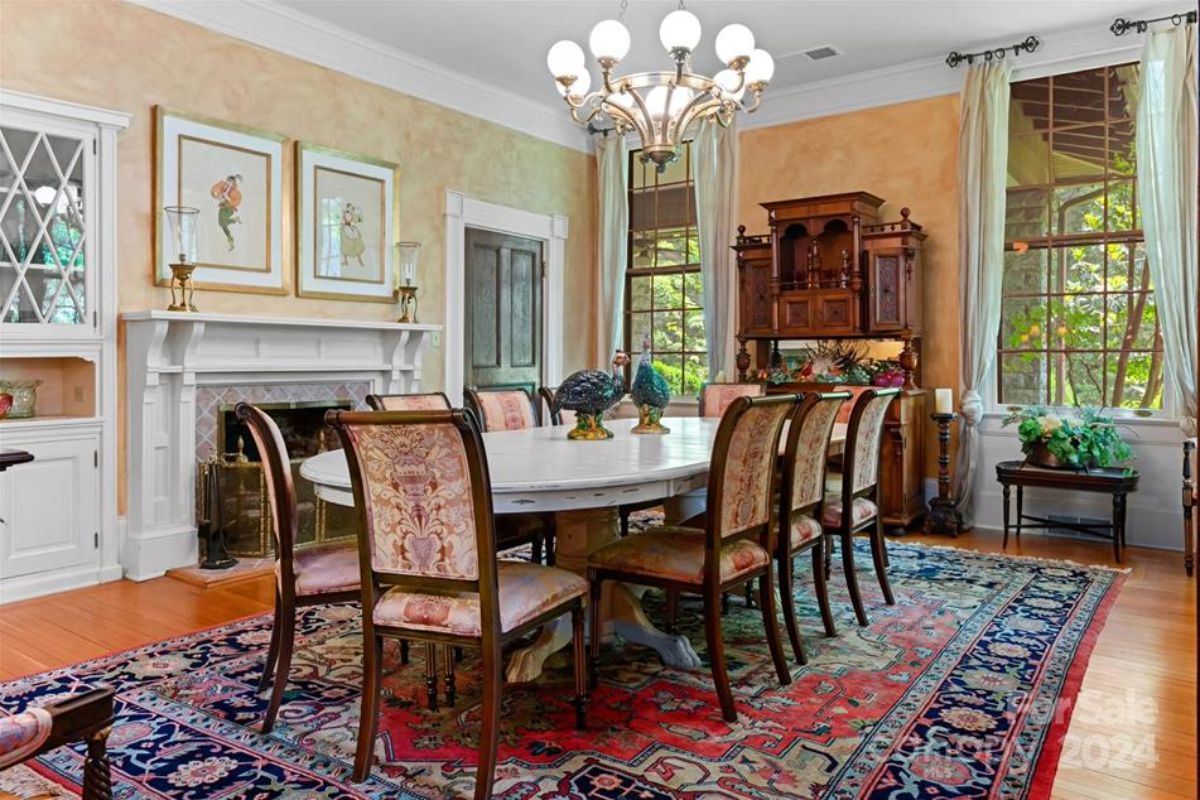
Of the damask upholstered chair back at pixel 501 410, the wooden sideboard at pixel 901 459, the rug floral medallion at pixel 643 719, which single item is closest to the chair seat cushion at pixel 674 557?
the rug floral medallion at pixel 643 719

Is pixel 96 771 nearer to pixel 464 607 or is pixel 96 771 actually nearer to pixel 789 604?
pixel 464 607

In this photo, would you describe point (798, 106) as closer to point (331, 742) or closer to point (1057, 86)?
point (1057, 86)

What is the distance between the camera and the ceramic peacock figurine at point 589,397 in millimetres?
3176

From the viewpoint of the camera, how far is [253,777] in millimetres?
2072

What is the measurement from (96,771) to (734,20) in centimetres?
465

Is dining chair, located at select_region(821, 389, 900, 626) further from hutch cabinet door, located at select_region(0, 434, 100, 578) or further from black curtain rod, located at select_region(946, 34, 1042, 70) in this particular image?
→ hutch cabinet door, located at select_region(0, 434, 100, 578)

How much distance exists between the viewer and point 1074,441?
4.57 metres

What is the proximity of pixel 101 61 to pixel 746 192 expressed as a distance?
411cm

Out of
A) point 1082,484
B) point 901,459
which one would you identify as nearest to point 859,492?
point 901,459

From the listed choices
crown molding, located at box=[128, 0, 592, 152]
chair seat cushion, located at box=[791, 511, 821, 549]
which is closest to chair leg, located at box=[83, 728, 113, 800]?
chair seat cushion, located at box=[791, 511, 821, 549]

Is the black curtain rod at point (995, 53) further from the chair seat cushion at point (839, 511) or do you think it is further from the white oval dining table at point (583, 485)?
the chair seat cushion at point (839, 511)

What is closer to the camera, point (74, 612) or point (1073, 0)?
point (74, 612)

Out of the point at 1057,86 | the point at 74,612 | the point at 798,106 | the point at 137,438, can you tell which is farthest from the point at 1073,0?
the point at 74,612

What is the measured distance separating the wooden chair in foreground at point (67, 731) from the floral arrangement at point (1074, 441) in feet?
Answer: 15.1
